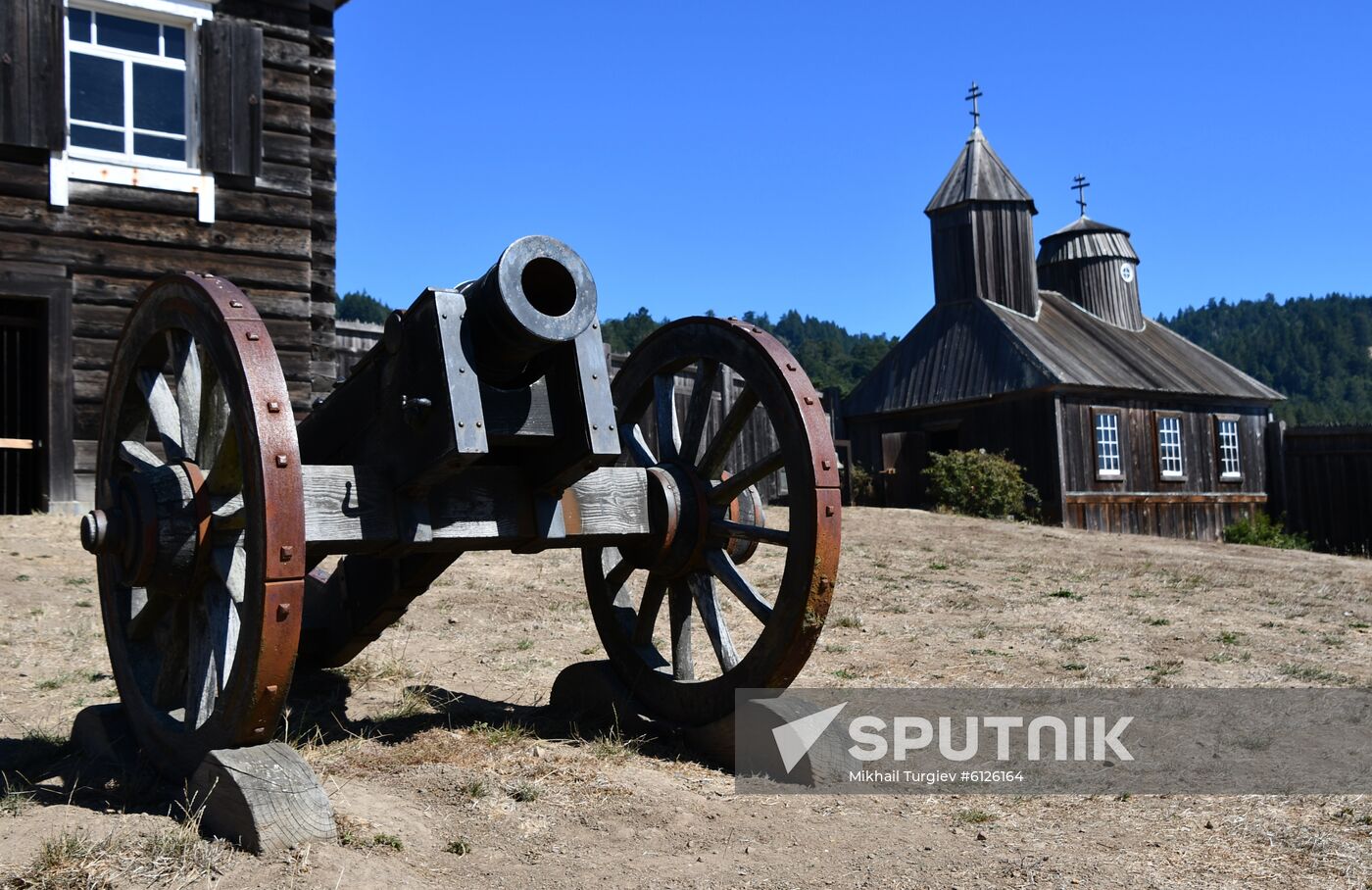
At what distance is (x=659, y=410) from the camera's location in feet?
15.3

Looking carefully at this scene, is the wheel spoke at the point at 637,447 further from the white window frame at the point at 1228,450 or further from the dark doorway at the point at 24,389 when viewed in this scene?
the white window frame at the point at 1228,450

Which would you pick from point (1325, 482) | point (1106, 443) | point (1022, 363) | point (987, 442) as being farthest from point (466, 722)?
point (1325, 482)

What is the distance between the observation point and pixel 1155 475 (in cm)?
2195

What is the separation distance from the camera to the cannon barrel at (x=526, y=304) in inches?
135

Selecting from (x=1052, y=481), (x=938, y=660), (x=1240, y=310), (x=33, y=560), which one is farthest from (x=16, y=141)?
(x=1240, y=310)

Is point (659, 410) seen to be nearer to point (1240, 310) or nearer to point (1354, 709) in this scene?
point (1354, 709)

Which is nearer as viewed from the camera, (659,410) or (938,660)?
(659,410)

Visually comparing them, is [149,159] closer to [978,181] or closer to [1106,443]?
[1106,443]

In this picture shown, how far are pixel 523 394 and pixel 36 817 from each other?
181 cm

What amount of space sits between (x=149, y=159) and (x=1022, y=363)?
1528 cm

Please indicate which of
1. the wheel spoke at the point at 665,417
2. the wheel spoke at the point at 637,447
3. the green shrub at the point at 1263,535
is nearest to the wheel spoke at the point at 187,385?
the wheel spoke at the point at 637,447

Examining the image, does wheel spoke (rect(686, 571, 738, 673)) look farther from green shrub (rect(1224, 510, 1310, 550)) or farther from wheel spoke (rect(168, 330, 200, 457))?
green shrub (rect(1224, 510, 1310, 550))

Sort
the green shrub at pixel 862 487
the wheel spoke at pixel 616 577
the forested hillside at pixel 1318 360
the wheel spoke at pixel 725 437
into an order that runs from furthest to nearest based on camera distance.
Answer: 1. the forested hillside at pixel 1318 360
2. the green shrub at pixel 862 487
3. the wheel spoke at pixel 616 577
4. the wheel spoke at pixel 725 437

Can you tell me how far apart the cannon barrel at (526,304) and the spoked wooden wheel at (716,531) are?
796 millimetres
